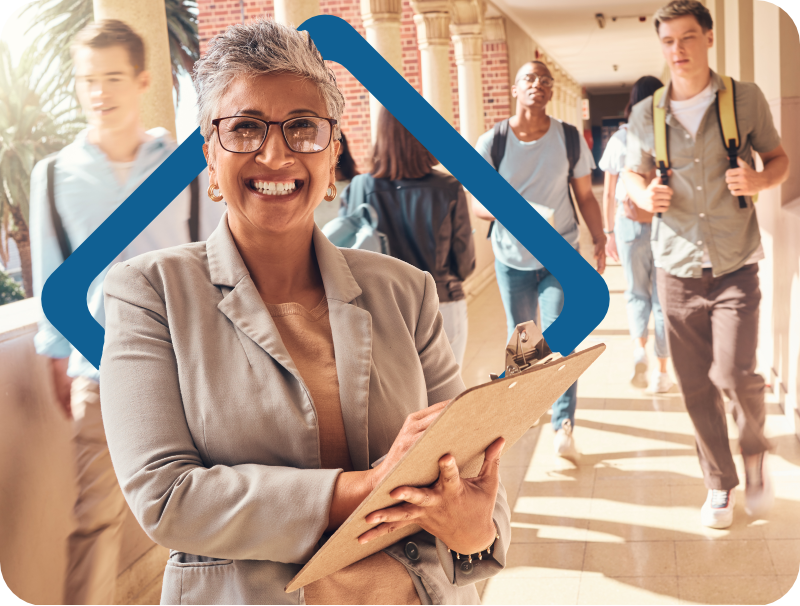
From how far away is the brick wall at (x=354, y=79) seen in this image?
4.80 meters

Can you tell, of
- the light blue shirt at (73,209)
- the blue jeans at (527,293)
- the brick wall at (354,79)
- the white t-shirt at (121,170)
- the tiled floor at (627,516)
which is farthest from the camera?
the brick wall at (354,79)

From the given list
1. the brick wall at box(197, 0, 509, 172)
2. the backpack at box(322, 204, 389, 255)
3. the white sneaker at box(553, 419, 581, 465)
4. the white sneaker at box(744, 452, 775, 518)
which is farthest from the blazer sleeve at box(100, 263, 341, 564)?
the white sneaker at box(553, 419, 581, 465)

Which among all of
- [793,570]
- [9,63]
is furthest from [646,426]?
[9,63]

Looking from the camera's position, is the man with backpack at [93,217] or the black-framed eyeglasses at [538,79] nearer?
the man with backpack at [93,217]

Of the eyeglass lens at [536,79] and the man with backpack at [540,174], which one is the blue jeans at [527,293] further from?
the eyeglass lens at [536,79]

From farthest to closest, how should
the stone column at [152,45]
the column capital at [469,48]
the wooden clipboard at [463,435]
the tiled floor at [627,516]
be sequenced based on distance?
the column capital at [469,48] → the tiled floor at [627,516] → the stone column at [152,45] → the wooden clipboard at [463,435]

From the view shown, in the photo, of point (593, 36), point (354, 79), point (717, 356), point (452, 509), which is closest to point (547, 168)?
point (717, 356)

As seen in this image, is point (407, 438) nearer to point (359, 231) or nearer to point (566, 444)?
point (359, 231)

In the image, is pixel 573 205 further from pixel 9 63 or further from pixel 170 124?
pixel 9 63

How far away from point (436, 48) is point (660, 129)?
9.79ft

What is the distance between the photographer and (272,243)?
1218mm

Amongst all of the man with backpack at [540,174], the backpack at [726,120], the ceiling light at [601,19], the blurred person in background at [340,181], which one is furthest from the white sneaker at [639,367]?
the ceiling light at [601,19]

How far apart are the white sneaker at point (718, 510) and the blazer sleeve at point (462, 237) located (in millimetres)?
1399

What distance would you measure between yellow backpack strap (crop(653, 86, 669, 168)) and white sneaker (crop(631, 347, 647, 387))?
109 centimetres
